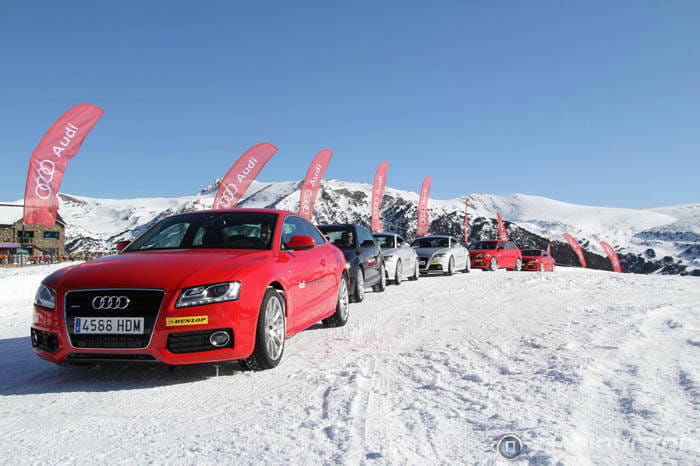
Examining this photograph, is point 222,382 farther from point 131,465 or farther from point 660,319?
point 660,319

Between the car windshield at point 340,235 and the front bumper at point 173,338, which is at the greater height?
the car windshield at point 340,235

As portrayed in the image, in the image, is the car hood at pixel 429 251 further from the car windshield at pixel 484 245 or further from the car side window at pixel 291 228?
the car side window at pixel 291 228

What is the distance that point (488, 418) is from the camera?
2867 millimetres

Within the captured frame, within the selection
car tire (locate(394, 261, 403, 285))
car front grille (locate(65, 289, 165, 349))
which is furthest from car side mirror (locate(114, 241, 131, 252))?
car tire (locate(394, 261, 403, 285))

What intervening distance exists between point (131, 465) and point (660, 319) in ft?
21.6

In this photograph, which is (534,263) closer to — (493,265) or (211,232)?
(493,265)

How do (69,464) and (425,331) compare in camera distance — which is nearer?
(69,464)

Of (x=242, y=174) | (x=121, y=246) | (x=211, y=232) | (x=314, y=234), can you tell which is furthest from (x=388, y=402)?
(x=242, y=174)

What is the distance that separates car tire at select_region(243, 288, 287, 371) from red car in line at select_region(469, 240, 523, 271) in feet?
59.4

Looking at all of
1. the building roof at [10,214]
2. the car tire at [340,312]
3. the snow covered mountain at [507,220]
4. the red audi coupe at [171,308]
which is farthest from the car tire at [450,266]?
the snow covered mountain at [507,220]

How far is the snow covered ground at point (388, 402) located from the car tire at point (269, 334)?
0.35 ft

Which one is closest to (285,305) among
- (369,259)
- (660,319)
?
(660,319)

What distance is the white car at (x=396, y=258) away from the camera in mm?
12836

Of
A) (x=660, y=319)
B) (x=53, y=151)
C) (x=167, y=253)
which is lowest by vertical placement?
(x=660, y=319)
